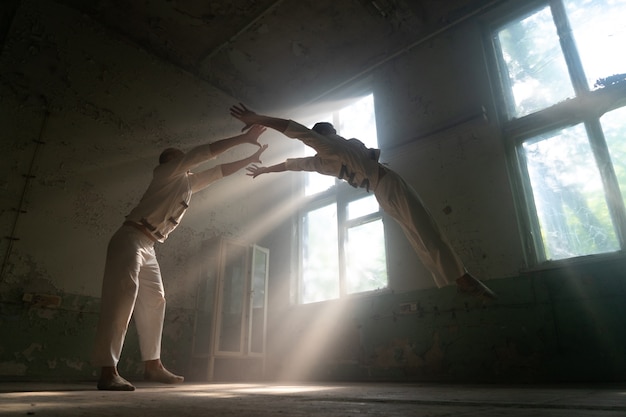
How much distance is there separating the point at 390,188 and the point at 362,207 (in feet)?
7.28

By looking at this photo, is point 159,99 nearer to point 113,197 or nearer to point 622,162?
point 113,197

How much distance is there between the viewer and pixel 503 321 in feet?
11.8

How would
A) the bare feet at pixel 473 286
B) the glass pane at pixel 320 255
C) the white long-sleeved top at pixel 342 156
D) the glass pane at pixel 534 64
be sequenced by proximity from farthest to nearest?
the glass pane at pixel 320 255, the glass pane at pixel 534 64, the white long-sleeved top at pixel 342 156, the bare feet at pixel 473 286

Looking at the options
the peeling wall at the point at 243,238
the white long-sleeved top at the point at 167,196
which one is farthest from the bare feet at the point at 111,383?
the peeling wall at the point at 243,238

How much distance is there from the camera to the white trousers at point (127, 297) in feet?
7.70

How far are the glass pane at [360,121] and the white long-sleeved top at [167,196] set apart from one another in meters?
2.86

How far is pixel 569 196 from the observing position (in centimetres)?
361

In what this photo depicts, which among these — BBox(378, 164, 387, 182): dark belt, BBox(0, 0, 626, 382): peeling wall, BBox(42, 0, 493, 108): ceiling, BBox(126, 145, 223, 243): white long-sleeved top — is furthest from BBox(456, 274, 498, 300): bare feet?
BBox(42, 0, 493, 108): ceiling

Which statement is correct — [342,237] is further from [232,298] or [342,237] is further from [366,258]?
[232,298]

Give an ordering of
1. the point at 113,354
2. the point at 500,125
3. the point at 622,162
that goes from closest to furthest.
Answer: the point at 113,354
the point at 622,162
the point at 500,125

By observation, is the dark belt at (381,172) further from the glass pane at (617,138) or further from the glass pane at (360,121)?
the glass pane at (360,121)

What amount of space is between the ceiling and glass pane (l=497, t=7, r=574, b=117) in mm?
590

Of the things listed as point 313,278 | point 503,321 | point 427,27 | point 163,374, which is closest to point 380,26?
point 427,27

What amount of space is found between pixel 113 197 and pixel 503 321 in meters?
4.23
